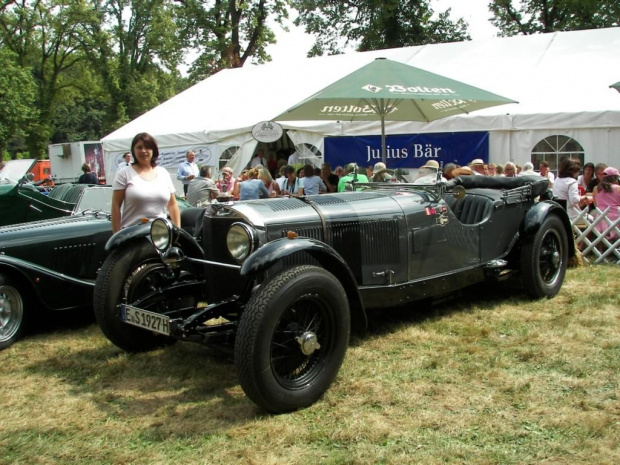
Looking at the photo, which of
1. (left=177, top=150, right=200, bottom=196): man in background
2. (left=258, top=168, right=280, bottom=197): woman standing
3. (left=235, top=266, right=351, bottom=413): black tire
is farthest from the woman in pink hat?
(left=177, top=150, right=200, bottom=196): man in background

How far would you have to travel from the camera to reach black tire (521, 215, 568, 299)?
18.1 ft

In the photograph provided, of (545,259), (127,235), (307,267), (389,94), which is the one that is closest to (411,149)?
(389,94)

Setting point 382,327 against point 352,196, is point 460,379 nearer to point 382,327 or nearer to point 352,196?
point 382,327

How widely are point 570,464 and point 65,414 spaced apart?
106 inches

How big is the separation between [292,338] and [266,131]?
957 centimetres

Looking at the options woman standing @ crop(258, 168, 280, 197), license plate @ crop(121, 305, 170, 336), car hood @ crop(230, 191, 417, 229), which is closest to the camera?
license plate @ crop(121, 305, 170, 336)

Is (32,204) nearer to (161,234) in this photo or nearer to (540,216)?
(161,234)

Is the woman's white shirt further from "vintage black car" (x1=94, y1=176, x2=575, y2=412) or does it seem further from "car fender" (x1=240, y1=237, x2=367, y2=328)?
"car fender" (x1=240, y1=237, x2=367, y2=328)

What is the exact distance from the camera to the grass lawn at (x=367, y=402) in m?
2.88

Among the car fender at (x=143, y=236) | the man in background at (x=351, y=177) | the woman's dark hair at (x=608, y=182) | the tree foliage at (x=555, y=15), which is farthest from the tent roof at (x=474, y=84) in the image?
the tree foliage at (x=555, y=15)

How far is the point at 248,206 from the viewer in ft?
13.1

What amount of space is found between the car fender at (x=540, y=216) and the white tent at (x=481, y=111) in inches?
210

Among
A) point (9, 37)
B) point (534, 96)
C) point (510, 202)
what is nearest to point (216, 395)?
point (510, 202)

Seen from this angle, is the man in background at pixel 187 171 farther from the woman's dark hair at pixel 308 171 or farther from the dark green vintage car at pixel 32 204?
the dark green vintage car at pixel 32 204
